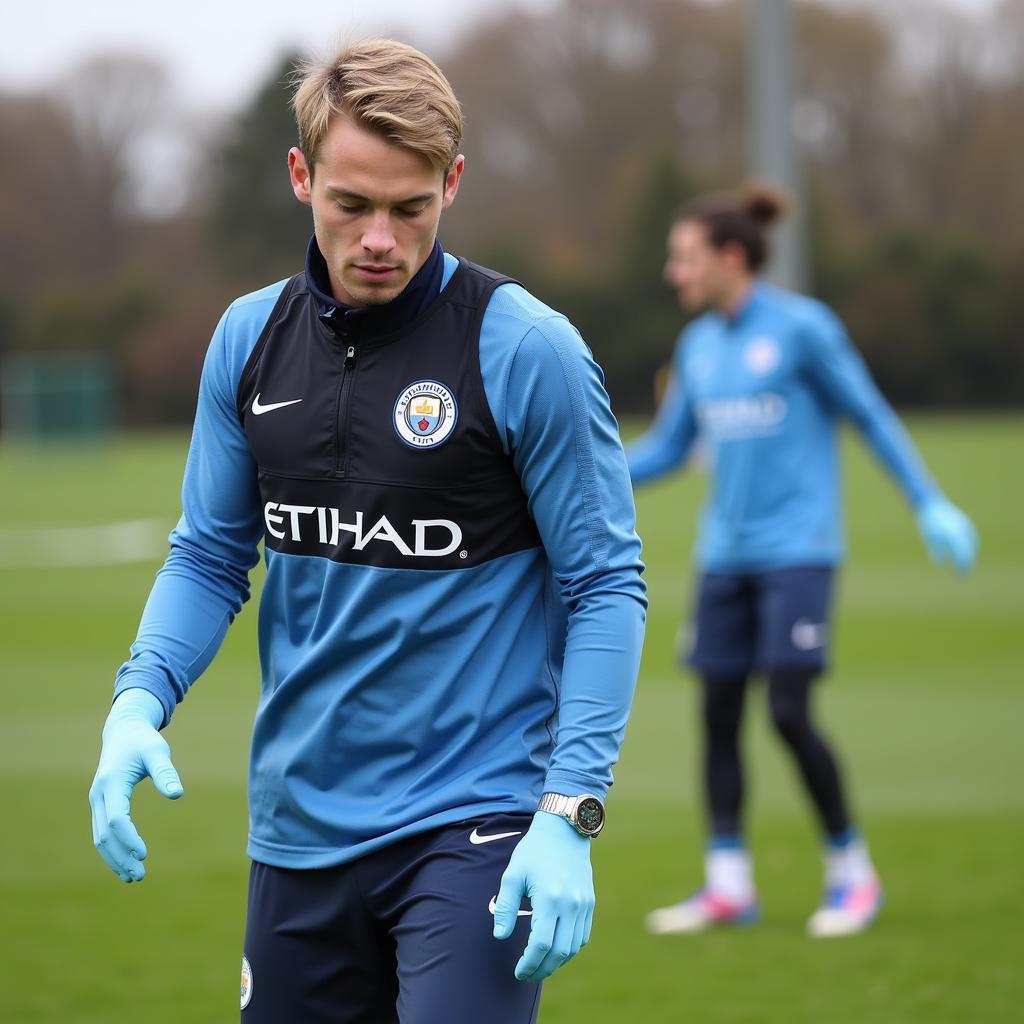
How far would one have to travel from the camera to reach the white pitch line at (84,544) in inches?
819

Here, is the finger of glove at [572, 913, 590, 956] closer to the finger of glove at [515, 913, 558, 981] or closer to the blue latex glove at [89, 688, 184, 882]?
the finger of glove at [515, 913, 558, 981]

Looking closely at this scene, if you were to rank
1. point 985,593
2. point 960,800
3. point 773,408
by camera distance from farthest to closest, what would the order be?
point 985,593, point 960,800, point 773,408

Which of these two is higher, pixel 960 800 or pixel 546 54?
pixel 546 54

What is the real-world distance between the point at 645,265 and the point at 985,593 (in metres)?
37.2

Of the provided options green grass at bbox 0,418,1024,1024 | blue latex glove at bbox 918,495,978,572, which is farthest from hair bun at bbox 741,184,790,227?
green grass at bbox 0,418,1024,1024

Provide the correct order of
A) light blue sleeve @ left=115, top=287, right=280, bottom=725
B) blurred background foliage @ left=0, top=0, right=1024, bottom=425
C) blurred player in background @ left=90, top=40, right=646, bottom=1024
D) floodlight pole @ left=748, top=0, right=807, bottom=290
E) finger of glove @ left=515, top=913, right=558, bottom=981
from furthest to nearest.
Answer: blurred background foliage @ left=0, top=0, right=1024, bottom=425, floodlight pole @ left=748, top=0, right=807, bottom=290, light blue sleeve @ left=115, top=287, right=280, bottom=725, blurred player in background @ left=90, top=40, right=646, bottom=1024, finger of glove @ left=515, top=913, right=558, bottom=981

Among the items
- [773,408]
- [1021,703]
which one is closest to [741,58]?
[1021,703]

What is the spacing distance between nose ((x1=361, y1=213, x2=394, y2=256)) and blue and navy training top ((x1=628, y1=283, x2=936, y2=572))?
373 cm

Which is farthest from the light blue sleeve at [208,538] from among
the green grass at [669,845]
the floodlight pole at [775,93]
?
the floodlight pole at [775,93]

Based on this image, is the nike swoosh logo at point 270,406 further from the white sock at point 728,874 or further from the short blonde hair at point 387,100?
the white sock at point 728,874

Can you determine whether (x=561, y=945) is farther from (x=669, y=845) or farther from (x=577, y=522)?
(x=669, y=845)

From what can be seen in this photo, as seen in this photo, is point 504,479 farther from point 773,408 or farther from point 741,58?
point 741,58

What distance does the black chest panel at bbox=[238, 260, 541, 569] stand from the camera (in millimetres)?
2771

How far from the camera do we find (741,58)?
60.7 m
